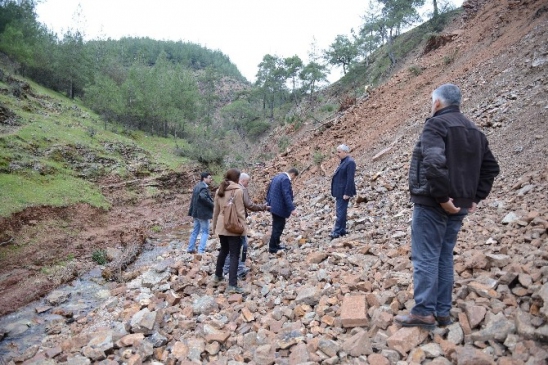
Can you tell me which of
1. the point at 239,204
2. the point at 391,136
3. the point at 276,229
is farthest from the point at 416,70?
the point at 239,204

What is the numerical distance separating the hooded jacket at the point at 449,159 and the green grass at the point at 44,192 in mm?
12833

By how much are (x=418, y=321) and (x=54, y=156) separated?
18.4 meters

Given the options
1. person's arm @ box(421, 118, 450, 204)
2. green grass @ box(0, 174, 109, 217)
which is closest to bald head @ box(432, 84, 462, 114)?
person's arm @ box(421, 118, 450, 204)

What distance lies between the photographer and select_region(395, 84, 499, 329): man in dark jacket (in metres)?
2.72

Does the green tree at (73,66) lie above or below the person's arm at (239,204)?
above

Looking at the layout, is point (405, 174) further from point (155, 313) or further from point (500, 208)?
point (155, 313)

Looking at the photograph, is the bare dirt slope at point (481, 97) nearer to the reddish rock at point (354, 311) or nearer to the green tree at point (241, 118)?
the reddish rock at point (354, 311)

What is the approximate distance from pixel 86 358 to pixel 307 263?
10.5 feet

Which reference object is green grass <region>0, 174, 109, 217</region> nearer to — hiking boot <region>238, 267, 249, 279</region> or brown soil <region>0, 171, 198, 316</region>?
brown soil <region>0, 171, 198, 316</region>

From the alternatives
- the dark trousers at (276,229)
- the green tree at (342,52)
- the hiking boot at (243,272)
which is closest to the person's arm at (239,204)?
the hiking boot at (243,272)

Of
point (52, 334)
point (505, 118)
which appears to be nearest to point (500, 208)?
point (505, 118)

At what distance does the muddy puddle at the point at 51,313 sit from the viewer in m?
5.90

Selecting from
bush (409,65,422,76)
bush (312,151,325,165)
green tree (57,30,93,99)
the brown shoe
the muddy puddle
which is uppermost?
green tree (57,30,93,99)

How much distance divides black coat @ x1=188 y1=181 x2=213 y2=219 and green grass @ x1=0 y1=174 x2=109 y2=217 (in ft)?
24.6
